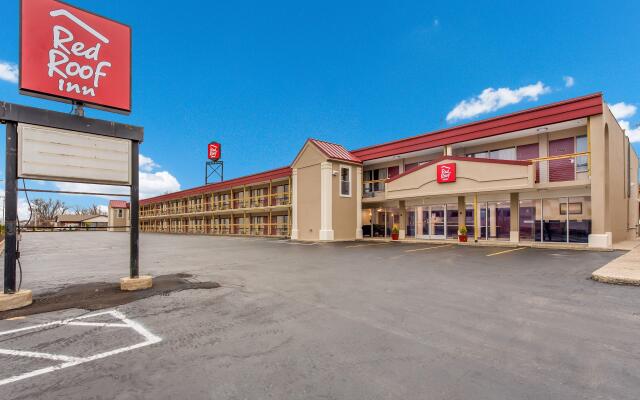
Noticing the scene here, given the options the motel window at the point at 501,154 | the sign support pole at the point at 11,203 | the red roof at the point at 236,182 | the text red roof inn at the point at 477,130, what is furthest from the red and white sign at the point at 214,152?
the sign support pole at the point at 11,203

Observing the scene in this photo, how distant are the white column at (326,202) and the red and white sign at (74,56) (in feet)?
52.3

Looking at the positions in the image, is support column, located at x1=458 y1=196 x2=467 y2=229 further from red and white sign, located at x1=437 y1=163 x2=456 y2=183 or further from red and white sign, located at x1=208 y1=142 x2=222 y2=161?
red and white sign, located at x1=208 y1=142 x2=222 y2=161

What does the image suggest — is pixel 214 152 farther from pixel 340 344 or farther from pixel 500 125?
pixel 340 344

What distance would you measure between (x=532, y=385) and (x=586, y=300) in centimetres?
423

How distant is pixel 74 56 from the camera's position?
6617mm

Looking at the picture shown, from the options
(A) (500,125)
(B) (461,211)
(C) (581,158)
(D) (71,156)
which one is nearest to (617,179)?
(C) (581,158)

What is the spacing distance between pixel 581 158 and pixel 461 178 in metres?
5.60

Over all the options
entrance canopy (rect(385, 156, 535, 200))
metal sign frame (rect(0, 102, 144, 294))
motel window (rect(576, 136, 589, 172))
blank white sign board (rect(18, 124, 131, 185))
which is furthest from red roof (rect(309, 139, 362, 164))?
metal sign frame (rect(0, 102, 144, 294))

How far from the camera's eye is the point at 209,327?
4.58 meters

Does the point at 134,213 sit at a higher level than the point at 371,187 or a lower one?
lower

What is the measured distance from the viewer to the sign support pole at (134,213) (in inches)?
285

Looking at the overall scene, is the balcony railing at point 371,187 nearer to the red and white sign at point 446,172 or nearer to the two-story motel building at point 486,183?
the two-story motel building at point 486,183

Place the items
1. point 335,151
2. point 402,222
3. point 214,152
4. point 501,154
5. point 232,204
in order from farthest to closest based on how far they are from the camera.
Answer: point 214,152
point 232,204
point 335,151
point 402,222
point 501,154

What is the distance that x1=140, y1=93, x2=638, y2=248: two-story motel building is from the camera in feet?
50.6
